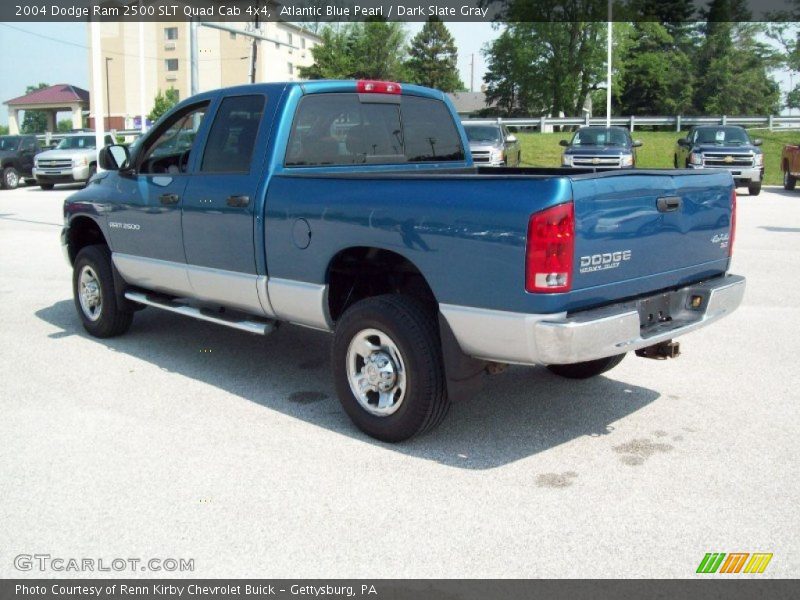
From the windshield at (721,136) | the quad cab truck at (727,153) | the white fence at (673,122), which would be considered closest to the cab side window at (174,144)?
the quad cab truck at (727,153)

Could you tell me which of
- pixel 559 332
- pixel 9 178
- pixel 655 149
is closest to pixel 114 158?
pixel 559 332

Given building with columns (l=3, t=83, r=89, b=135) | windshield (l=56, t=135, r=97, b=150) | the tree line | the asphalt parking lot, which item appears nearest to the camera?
the asphalt parking lot

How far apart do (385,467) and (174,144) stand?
3.33 meters

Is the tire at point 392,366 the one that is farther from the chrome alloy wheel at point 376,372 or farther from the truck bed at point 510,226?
the truck bed at point 510,226

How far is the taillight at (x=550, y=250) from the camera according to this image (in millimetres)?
3902

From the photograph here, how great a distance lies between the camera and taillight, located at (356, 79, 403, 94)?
19.2 feet

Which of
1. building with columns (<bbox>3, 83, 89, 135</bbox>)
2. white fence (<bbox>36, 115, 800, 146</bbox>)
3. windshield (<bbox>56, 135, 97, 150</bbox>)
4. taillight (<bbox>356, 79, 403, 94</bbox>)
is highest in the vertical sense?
building with columns (<bbox>3, 83, 89, 135</bbox>)

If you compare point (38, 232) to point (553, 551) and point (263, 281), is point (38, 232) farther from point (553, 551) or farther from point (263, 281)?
point (553, 551)

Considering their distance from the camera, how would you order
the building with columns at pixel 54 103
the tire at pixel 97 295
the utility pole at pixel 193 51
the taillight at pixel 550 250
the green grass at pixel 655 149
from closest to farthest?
the taillight at pixel 550 250 < the tire at pixel 97 295 < the utility pole at pixel 193 51 < the green grass at pixel 655 149 < the building with columns at pixel 54 103

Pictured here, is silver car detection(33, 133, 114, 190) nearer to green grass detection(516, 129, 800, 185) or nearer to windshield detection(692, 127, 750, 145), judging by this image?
green grass detection(516, 129, 800, 185)

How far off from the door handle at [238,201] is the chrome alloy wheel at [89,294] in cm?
226

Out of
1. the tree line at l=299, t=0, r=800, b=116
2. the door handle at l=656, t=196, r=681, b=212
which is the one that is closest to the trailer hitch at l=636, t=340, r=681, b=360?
the door handle at l=656, t=196, r=681, b=212

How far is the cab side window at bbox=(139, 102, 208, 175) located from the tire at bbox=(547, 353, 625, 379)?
307 centimetres

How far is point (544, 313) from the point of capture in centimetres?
400
